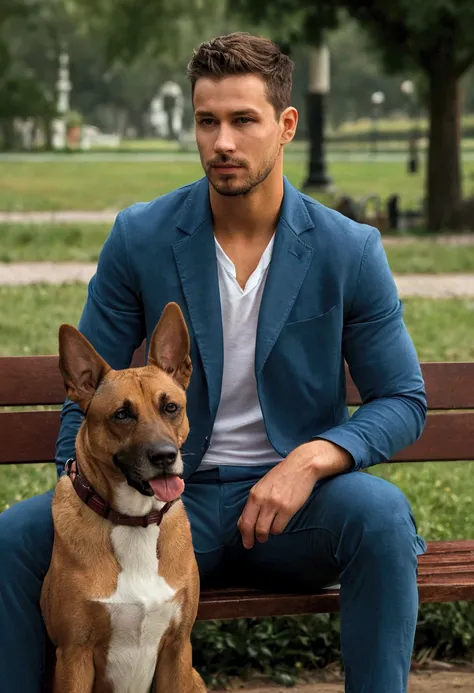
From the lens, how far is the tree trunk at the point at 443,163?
18.3 metres

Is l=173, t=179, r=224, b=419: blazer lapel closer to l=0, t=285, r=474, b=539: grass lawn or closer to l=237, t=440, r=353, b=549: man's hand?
l=237, t=440, r=353, b=549: man's hand

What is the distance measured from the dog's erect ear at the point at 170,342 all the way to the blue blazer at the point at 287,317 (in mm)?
254

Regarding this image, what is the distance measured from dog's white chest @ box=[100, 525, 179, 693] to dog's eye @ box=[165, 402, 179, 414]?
328 millimetres

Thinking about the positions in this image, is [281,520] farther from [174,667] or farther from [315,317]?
[315,317]

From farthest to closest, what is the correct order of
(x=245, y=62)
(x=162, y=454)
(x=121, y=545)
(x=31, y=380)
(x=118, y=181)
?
(x=118, y=181) → (x=31, y=380) → (x=245, y=62) → (x=121, y=545) → (x=162, y=454)

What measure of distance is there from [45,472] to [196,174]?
2745cm

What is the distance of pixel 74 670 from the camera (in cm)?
342

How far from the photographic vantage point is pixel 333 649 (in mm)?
4805

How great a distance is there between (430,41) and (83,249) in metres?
5.90

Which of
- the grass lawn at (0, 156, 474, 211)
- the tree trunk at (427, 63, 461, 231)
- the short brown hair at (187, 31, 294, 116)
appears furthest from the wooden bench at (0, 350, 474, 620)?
the grass lawn at (0, 156, 474, 211)

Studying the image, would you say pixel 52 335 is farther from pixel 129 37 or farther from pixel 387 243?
pixel 129 37

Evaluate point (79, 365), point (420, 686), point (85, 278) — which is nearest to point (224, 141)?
point (79, 365)

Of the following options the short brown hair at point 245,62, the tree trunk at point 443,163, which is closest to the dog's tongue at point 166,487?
the short brown hair at point 245,62

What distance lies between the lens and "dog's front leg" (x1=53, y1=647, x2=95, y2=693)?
3.42 meters
